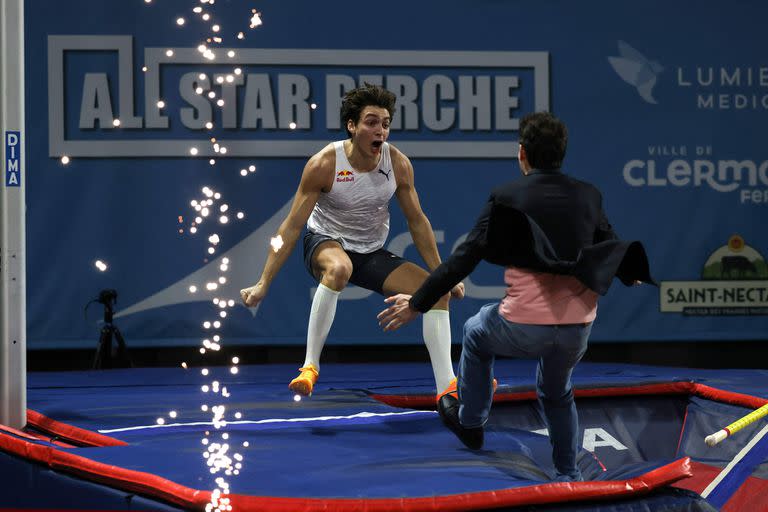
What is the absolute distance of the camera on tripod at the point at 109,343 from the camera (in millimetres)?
5109

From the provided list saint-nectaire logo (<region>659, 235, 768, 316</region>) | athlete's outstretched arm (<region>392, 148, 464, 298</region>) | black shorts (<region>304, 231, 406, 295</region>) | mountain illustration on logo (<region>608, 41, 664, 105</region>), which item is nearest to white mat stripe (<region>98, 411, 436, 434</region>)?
black shorts (<region>304, 231, 406, 295</region>)

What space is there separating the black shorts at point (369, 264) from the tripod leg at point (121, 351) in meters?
2.10

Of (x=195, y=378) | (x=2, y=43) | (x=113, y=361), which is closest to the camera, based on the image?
(x=2, y=43)

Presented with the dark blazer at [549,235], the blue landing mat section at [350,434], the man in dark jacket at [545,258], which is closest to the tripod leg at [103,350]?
the blue landing mat section at [350,434]

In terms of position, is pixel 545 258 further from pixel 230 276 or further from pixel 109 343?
pixel 109 343

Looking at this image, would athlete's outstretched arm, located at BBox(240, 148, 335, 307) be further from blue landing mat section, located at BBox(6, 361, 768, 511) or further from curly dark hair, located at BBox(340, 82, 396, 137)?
blue landing mat section, located at BBox(6, 361, 768, 511)

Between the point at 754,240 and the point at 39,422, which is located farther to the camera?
the point at 754,240

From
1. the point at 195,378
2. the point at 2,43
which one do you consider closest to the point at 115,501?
the point at 2,43

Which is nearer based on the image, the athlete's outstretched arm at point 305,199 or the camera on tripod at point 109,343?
the athlete's outstretched arm at point 305,199

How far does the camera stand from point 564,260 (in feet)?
7.79

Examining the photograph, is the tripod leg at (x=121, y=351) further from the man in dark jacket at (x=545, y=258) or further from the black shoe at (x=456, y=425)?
the man in dark jacket at (x=545, y=258)

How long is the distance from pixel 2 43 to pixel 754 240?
15.2ft

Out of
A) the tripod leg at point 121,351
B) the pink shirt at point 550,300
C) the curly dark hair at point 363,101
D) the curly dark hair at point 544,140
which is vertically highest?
the curly dark hair at point 363,101

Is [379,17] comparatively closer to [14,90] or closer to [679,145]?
[679,145]
